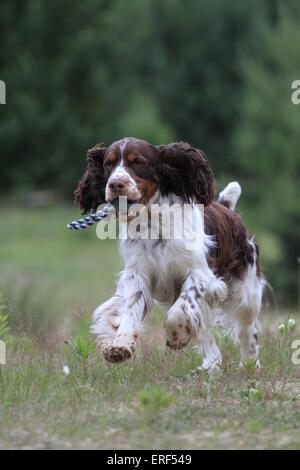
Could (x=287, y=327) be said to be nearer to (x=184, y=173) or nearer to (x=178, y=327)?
(x=178, y=327)

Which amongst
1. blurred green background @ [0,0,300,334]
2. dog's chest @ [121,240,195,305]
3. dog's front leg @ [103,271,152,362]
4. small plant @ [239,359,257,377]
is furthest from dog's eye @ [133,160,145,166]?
blurred green background @ [0,0,300,334]

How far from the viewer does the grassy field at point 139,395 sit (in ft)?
16.7

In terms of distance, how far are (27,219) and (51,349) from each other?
27.5 m

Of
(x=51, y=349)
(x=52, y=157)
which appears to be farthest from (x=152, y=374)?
(x=52, y=157)

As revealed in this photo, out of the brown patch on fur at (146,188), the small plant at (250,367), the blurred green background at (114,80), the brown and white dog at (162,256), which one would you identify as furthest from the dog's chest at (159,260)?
the blurred green background at (114,80)

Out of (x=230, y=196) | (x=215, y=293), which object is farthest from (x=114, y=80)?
(x=215, y=293)

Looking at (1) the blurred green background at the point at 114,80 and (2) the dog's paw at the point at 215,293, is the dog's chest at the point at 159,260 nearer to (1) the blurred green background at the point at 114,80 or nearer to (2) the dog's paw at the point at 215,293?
(2) the dog's paw at the point at 215,293

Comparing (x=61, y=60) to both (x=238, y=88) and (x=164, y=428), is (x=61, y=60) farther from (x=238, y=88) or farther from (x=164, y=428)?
(x=164, y=428)

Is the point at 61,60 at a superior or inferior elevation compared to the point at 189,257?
superior

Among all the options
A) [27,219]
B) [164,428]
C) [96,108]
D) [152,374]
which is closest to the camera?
[164,428]

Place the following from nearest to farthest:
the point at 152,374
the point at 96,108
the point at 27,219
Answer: the point at 152,374
the point at 27,219
the point at 96,108

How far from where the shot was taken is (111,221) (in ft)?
22.6

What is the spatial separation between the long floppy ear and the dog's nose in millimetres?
573

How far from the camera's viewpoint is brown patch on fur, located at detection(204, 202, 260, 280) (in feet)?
23.0
